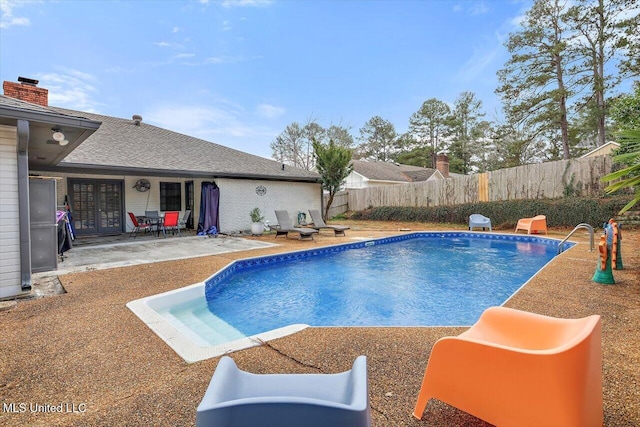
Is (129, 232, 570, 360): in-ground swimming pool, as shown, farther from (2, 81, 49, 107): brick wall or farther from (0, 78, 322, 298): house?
(2, 81, 49, 107): brick wall

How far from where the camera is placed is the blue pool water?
5008mm

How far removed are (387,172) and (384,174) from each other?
89 centimetres

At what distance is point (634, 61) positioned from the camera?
13742 mm

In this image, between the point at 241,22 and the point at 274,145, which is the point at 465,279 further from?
the point at 274,145

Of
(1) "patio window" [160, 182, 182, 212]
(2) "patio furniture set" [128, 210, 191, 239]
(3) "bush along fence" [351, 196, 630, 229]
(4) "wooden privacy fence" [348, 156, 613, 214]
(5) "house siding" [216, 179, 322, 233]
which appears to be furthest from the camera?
(1) "patio window" [160, 182, 182, 212]

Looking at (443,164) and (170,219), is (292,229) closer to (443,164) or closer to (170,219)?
(170,219)

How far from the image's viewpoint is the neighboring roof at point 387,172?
2512 cm

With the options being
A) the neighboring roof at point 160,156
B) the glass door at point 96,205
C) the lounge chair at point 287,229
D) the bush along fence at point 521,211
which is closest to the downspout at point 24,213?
the neighboring roof at point 160,156

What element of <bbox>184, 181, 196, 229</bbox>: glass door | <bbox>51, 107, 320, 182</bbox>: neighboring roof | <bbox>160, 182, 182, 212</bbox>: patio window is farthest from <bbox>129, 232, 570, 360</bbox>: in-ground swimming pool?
<bbox>160, 182, 182, 212</bbox>: patio window

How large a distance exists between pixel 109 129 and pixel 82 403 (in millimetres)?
13601

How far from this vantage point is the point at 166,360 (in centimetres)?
280

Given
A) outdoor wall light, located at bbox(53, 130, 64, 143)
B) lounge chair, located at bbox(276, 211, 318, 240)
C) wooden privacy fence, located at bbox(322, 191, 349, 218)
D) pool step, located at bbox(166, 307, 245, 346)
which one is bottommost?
pool step, located at bbox(166, 307, 245, 346)

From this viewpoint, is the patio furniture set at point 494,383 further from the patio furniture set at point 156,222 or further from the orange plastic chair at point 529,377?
the patio furniture set at point 156,222

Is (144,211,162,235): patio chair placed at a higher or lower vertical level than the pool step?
higher
